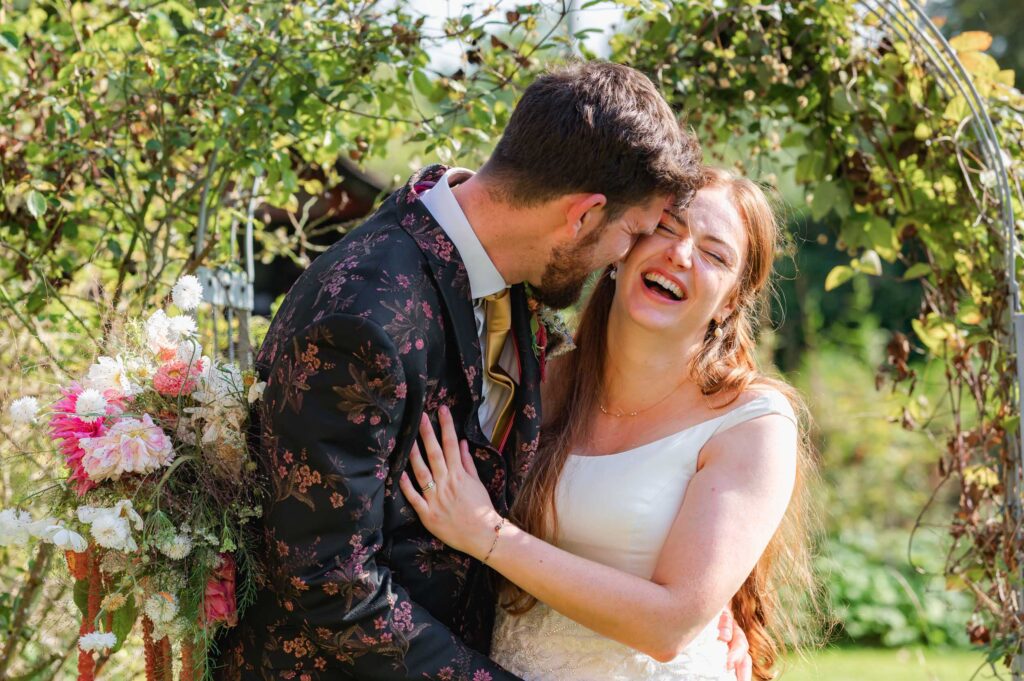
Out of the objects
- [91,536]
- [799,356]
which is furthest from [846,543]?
[91,536]

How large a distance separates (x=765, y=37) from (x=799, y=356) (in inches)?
332

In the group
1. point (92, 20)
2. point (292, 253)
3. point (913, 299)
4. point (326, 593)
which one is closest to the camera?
point (326, 593)

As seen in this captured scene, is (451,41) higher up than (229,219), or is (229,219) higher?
(451,41)

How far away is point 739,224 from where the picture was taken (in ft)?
8.50

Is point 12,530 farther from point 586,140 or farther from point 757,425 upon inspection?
point 757,425

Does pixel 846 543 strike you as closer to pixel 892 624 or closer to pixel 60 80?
pixel 892 624

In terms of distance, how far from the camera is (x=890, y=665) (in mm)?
6879

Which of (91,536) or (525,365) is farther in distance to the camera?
(525,365)

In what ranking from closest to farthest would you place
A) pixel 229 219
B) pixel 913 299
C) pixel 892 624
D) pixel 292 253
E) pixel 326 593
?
1. pixel 326 593
2. pixel 229 219
3. pixel 292 253
4. pixel 892 624
5. pixel 913 299

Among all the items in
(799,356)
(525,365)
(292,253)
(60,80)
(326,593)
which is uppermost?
(60,80)

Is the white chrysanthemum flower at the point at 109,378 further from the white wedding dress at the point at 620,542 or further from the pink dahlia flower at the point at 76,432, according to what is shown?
the white wedding dress at the point at 620,542

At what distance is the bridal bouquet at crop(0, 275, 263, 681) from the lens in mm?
1913

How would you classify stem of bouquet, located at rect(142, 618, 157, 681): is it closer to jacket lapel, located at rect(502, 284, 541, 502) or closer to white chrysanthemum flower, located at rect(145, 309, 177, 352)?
white chrysanthemum flower, located at rect(145, 309, 177, 352)

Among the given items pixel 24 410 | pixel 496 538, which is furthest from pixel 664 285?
pixel 24 410
